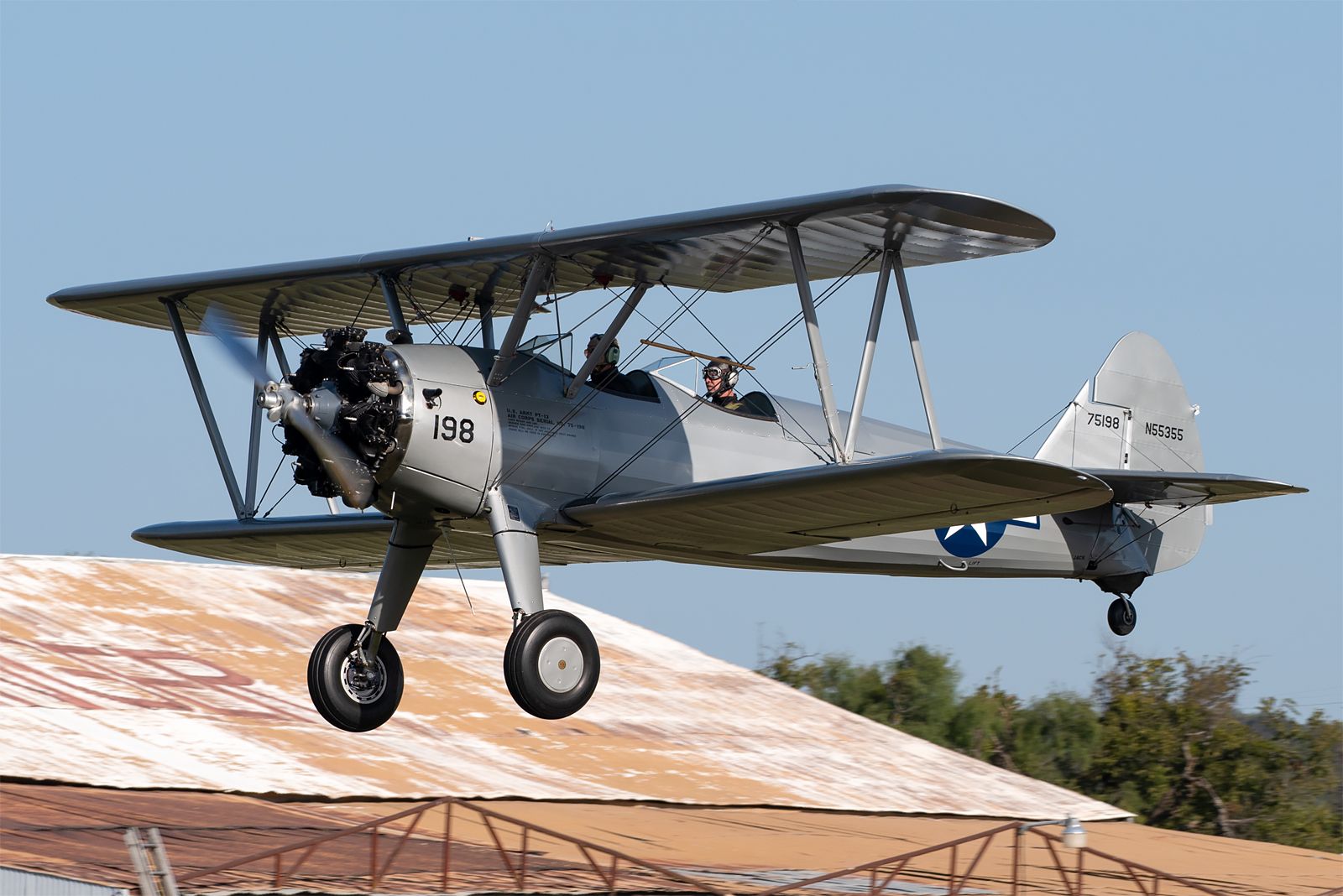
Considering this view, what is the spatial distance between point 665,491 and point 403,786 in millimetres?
10416

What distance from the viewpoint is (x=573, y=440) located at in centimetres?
1228

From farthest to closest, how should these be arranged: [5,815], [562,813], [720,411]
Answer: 1. [562,813]
2. [5,815]
3. [720,411]

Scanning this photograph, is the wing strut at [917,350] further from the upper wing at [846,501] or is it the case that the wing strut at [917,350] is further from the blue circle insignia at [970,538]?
the blue circle insignia at [970,538]

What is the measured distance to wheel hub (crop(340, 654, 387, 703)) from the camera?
1226cm

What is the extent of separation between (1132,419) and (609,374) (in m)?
7.33

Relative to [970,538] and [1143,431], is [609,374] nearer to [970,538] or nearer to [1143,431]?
[970,538]

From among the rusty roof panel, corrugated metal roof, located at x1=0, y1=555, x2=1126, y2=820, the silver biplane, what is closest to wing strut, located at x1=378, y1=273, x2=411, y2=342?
the silver biplane

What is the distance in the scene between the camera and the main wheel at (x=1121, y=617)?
1664 centimetres

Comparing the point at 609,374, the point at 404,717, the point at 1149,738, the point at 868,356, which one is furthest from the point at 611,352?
the point at 1149,738

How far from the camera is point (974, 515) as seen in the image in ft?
38.8

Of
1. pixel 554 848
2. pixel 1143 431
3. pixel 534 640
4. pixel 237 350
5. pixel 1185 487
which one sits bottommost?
pixel 554 848

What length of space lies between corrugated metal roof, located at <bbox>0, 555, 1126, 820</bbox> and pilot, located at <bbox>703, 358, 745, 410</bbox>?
9042 millimetres

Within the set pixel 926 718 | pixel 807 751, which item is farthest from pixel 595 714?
pixel 926 718

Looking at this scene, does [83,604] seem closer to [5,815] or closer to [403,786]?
[403,786]
